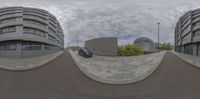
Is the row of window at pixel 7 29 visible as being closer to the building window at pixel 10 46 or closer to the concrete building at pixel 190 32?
the building window at pixel 10 46

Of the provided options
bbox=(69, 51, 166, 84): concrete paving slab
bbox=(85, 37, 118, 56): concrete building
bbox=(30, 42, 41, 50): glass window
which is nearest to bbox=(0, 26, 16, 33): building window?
bbox=(30, 42, 41, 50): glass window

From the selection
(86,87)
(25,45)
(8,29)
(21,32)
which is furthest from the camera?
(21,32)

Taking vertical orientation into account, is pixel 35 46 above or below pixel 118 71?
above

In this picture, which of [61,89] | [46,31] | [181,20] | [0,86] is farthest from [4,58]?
[181,20]

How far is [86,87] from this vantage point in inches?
419

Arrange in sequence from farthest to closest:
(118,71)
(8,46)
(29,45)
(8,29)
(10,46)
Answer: (29,45)
(8,29)
(8,46)
(10,46)
(118,71)

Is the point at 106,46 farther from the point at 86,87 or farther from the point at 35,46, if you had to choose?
the point at 86,87

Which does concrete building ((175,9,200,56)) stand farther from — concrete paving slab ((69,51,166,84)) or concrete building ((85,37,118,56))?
concrete paving slab ((69,51,166,84))

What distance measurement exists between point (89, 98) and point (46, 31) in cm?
1698

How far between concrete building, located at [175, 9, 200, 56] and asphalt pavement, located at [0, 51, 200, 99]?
2199cm

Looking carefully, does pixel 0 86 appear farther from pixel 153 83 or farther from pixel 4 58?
pixel 4 58

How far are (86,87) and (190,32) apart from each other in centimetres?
3100

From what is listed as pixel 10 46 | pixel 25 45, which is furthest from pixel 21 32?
pixel 10 46

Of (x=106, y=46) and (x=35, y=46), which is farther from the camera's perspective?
(x=106, y=46)
